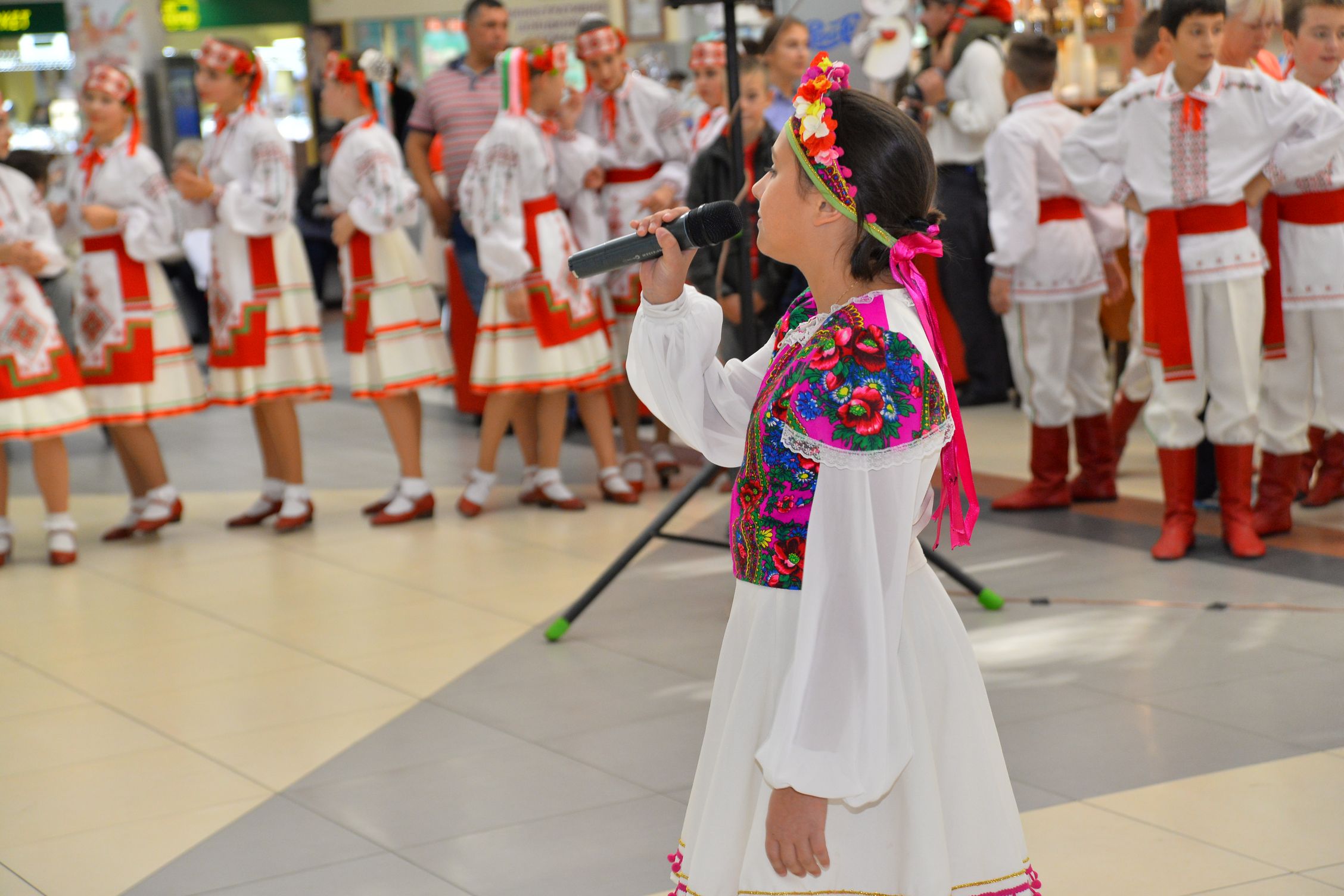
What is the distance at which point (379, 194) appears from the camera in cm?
555

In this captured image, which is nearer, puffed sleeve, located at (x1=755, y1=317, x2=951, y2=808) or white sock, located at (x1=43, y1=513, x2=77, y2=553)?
puffed sleeve, located at (x1=755, y1=317, x2=951, y2=808)

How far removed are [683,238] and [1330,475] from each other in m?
4.04

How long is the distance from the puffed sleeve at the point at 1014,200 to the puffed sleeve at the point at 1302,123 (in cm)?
83

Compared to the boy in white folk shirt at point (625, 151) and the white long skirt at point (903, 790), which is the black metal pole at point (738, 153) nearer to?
the boy in white folk shirt at point (625, 151)

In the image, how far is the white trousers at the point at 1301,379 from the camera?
15.4 ft

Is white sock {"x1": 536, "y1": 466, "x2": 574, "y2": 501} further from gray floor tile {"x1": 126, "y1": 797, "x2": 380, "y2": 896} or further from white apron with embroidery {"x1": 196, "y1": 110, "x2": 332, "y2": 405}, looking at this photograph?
gray floor tile {"x1": 126, "y1": 797, "x2": 380, "y2": 896}

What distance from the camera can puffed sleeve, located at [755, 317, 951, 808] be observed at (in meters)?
1.64

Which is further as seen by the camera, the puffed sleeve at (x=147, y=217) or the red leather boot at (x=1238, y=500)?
the puffed sleeve at (x=147, y=217)

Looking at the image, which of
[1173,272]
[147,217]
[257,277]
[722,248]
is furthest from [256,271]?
[1173,272]

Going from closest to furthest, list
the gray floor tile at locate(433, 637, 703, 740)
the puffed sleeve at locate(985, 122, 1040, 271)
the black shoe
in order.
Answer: the gray floor tile at locate(433, 637, 703, 740)
the puffed sleeve at locate(985, 122, 1040, 271)
the black shoe

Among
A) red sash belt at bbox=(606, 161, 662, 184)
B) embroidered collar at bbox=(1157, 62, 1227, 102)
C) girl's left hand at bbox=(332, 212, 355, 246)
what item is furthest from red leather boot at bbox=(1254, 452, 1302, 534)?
girl's left hand at bbox=(332, 212, 355, 246)

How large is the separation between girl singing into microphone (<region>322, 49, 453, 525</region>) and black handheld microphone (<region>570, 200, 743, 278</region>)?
3.73 meters

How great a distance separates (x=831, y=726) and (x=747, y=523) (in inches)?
11.5

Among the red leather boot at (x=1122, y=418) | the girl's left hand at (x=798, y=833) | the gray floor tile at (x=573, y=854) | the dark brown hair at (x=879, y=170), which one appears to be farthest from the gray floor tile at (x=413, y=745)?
the red leather boot at (x=1122, y=418)
